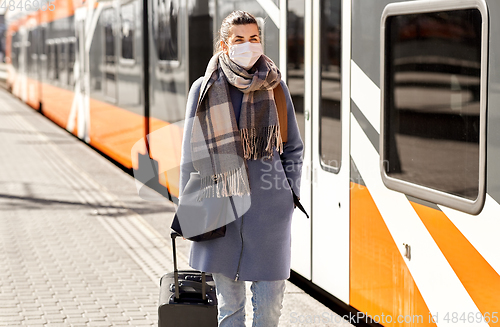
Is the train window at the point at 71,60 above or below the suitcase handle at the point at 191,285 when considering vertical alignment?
above

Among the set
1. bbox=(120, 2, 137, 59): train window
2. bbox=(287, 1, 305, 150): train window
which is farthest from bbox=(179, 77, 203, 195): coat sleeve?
bbox=(120, 2, 137, 59): train window

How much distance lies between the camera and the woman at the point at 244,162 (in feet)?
10.00

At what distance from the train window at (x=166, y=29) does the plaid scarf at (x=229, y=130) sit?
4.97 m

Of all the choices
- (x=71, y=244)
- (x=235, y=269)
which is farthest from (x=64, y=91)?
(x=235, y=269)

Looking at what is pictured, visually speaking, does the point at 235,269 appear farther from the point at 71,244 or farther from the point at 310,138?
the point at 71,244

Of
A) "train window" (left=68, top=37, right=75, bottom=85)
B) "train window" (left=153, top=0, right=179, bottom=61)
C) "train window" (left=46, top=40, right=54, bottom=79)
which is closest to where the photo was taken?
"train window" (left=153, top=0, right=179, bottom=61)

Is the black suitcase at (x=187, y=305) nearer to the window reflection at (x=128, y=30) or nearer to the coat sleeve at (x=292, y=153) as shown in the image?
the coat sleeve at (x=292, y=153)

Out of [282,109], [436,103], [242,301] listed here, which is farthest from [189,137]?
[436,103]

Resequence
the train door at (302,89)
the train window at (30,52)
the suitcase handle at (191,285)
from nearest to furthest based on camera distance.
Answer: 1. the suitcase handle at (191,285)
2. the train door at (302,89)
3. the train window at (30,52)

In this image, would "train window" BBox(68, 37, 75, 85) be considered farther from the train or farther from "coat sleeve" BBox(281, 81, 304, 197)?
"coat sleeve" BBox(281, 81, 304, 197)

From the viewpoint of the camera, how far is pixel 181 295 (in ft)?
12.4

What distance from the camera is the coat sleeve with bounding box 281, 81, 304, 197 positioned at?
3.20 meters

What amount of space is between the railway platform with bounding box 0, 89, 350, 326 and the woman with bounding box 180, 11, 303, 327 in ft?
5.17

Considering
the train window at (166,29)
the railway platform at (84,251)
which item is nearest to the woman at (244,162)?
the railway platform at (84,251)
